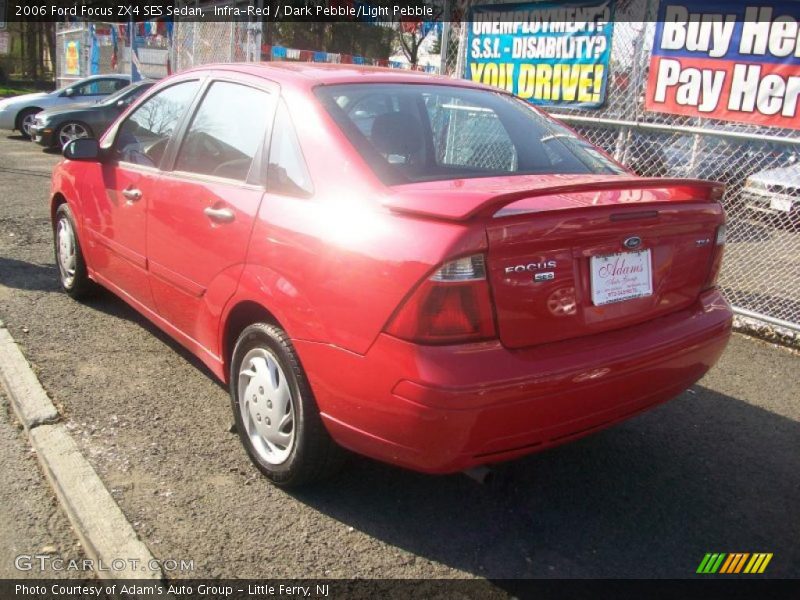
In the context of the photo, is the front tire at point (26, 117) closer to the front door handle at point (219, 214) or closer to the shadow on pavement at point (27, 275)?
the shadow on pavement at point (27, 275)

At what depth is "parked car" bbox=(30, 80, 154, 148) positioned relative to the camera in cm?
1373

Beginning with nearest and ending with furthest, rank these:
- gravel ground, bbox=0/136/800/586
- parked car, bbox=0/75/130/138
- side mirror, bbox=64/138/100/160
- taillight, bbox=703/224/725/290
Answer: gravel ground, bbox=0/136/800/586
taillight, bbox=703/224/725/290
side mirror, bbox=64/138/100/160
parked car, bbox=0/75/130/138

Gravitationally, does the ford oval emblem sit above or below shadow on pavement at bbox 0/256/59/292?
above

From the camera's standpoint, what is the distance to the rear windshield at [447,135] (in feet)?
9.62

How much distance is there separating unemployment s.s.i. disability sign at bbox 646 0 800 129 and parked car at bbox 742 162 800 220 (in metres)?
0.55

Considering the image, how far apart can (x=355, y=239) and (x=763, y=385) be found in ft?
10.2

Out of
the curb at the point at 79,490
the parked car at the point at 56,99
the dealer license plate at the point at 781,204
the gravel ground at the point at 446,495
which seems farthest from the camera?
the parked car at the point at 56,99

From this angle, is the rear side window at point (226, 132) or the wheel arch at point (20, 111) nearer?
the rear side window at point (226, 132)

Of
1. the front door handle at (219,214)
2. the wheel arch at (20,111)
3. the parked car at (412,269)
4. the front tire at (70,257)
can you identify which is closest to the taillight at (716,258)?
the parked car at (412,269)

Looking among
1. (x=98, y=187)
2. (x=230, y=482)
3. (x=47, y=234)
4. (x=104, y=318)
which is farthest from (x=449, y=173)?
(x=47, y=234)

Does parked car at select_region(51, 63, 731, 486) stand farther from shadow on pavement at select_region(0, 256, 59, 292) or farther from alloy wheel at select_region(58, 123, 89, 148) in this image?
alloy wheel at select_region(58, 123, 89, 148)

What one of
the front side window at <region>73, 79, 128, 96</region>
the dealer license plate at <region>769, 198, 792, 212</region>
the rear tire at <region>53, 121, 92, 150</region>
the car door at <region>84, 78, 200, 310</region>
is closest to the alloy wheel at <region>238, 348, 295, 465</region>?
the car door at <region>84, 78, 200, 310</region>

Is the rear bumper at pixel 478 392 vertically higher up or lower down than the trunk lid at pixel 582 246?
lower down

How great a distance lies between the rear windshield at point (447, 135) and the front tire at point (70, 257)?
270 centimetres
